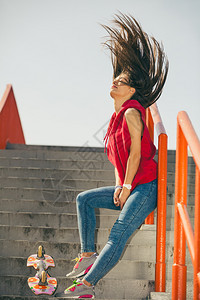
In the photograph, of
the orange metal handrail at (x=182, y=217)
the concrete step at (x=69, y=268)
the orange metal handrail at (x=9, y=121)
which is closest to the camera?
the orange metal handrail at (x=182, y=217)

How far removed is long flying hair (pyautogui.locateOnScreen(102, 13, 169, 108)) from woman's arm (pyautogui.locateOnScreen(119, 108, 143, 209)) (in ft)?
1.01

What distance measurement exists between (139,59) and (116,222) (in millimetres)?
1202

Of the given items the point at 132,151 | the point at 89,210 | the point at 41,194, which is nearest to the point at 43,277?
the point at 89,210

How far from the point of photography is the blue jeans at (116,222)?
2.82m

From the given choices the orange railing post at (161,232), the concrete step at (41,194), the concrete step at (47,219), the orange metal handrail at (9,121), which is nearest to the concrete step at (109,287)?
the orange railing post at (161,232)

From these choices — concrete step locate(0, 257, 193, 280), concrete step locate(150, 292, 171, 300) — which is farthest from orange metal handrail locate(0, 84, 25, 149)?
concrete step locate(150, 292, 171, 300)

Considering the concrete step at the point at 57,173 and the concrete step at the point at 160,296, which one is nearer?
the concrete step at the point at 160,296

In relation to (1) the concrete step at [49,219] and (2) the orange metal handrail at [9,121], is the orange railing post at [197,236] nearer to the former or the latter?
(1) the concrete step at [49,219]

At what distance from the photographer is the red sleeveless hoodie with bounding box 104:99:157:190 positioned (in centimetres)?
309

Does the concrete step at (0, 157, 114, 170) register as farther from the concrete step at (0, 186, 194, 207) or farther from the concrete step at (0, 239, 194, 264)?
the concrete step at (0, 239, 194, 264)

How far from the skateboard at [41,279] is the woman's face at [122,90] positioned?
1237 millimetres

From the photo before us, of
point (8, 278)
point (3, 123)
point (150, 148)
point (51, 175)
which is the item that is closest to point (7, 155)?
point (51, 175)

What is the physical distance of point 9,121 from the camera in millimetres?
8305

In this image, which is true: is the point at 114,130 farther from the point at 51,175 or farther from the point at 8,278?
the point at 51,175
